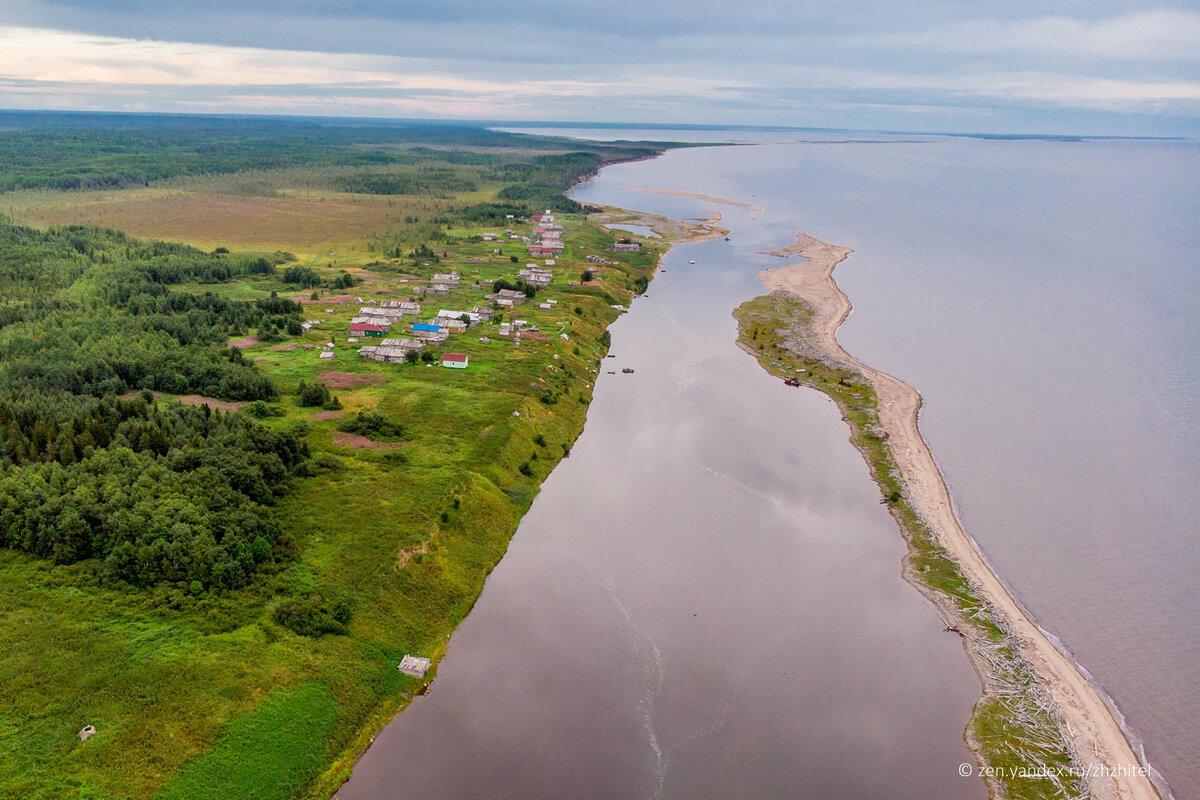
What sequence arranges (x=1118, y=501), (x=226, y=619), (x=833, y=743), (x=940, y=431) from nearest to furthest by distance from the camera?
1. (x=833, y=743)
2. (x=226, y=619)
3. (x=1118, y=501)
4. (x=940, y=431)

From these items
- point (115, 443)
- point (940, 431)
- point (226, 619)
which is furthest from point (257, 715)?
point (940, 431)

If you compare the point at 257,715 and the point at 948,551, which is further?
the point at 948,551

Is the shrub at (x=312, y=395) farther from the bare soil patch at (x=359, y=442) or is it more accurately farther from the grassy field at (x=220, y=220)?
the grassy field at (x=220, y=220)

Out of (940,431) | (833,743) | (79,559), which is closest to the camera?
(833,743)

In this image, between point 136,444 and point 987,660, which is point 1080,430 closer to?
point 987,660

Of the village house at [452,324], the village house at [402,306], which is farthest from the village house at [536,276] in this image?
the village house at [452,324]

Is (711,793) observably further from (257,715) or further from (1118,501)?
(1118,501)
